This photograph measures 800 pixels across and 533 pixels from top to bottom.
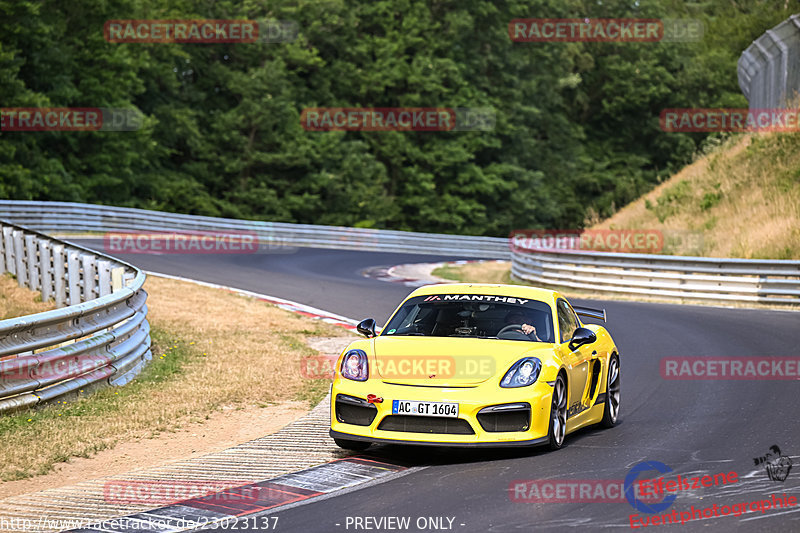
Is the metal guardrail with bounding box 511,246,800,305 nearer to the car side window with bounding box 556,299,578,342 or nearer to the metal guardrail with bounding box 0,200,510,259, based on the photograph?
the car side window with bounding box 556,299,578,342

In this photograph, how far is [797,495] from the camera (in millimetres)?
6824

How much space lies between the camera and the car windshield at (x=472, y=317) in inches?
360

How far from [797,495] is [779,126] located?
87.1 ft

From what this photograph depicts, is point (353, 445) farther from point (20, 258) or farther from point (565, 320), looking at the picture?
Result: point (20, 258)

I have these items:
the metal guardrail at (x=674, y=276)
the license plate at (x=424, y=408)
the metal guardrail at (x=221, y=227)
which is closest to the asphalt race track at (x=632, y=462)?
the license plate at (x=424, y=408)

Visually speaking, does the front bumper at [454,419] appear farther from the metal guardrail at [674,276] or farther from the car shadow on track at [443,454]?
the metal guardrail at [674,276]

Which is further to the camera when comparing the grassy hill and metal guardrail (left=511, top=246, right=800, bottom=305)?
the grassy hill

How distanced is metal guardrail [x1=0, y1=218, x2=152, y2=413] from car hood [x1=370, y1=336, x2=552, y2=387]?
3220 millimetres

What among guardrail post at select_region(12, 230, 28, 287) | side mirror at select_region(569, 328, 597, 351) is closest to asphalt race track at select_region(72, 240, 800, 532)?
side mirror at select_region(569, 328, 597, 351)

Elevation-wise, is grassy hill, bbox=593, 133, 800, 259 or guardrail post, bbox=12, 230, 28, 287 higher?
grassy hill, bbox=593, 133, 800, 259

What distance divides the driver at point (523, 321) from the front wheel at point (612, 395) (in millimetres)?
1177

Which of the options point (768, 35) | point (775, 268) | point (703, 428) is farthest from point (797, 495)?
point (768, 35)

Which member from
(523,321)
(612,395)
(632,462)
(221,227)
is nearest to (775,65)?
(221,227)

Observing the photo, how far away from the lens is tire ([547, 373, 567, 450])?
827 centimetres
